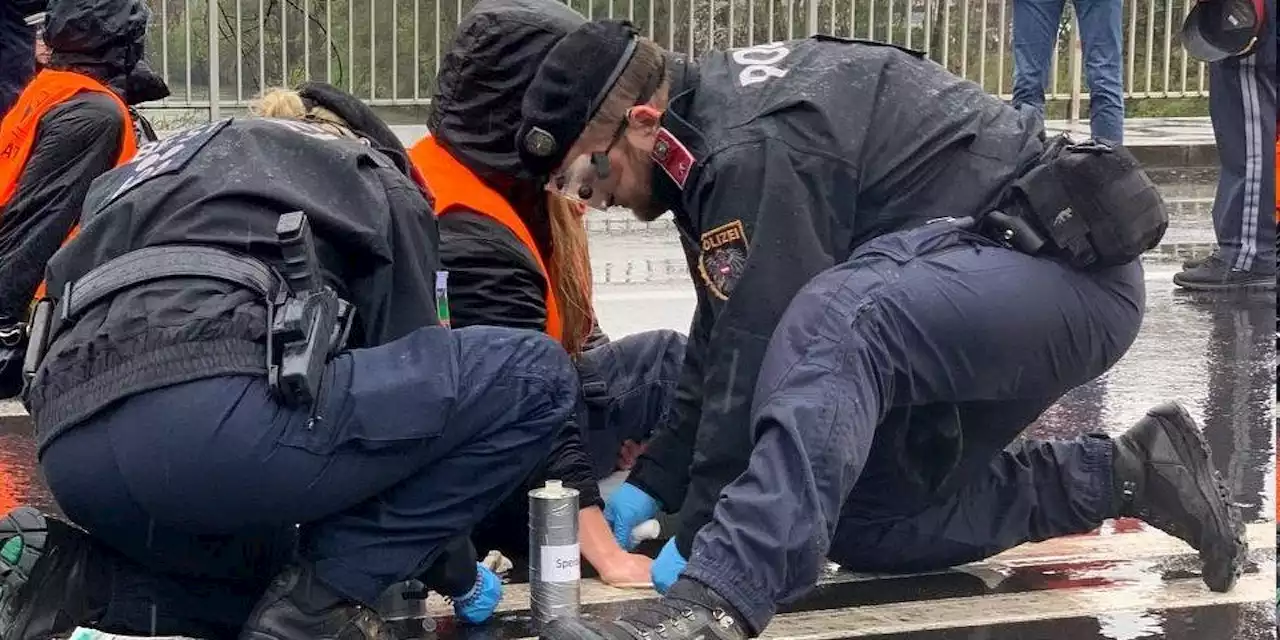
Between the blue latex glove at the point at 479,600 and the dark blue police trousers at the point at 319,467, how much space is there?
0.32m

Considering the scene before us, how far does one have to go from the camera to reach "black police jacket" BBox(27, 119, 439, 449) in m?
2.92

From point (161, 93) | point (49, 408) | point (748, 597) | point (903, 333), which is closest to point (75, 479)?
point (49, 408)

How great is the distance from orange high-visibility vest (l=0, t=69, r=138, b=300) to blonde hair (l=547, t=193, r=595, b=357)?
2.05 meters

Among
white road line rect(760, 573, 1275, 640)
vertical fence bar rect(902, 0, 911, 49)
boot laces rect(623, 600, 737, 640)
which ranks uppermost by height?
boot laces rect(623, 600, 737, 640)

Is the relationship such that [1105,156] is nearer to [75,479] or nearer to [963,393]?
[963,393]

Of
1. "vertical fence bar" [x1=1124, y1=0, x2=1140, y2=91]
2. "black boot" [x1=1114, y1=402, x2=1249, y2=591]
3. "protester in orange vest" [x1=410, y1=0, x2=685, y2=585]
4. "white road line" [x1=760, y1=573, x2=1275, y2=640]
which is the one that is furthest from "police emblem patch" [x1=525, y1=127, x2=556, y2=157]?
"vertical fence bar" [x1=1124, y1=0, x2=1140, y2=91]

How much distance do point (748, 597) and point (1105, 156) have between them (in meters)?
1.11

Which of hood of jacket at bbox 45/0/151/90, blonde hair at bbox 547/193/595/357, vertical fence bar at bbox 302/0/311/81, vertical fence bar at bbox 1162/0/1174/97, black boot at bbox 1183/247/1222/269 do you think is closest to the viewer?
blonde hair at bbox 547/193/595/357

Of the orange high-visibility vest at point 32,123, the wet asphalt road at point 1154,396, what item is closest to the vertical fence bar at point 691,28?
the wet asphalt road at point 1154,396

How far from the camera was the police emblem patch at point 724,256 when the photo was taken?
127 inches

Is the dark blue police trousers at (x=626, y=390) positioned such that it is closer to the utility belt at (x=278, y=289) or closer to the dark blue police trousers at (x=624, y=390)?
the dark blue police trousers at (x=624, y=390)

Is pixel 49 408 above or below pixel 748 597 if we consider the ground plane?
above

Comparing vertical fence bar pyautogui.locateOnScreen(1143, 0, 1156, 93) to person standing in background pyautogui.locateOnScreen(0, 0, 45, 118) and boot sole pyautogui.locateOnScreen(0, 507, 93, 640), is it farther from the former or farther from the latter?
boot sole pyautogui.locateOnScreen(0, 507, 93, 640)

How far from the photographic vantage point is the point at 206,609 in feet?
10.8
